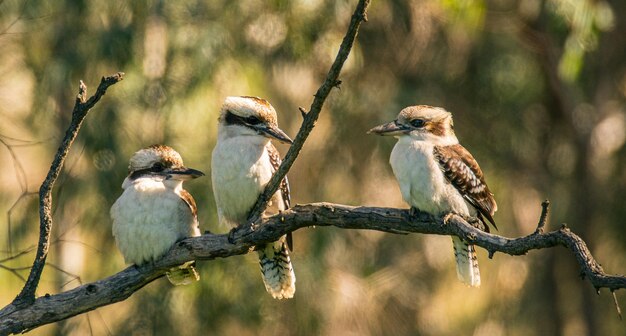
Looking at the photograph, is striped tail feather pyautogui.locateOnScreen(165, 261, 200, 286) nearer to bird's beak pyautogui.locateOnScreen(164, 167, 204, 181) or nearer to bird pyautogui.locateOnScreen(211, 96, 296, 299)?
bird pyautogui.locateOnScreen(211, 96, 296, 299)

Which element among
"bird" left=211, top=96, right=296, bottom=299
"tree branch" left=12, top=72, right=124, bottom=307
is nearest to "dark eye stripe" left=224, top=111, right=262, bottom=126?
"bird" left=211, top=96, right=296, bottom=299

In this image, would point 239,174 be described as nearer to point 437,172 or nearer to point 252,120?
point 252,120

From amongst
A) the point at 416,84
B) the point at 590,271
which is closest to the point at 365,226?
the point at 590,271

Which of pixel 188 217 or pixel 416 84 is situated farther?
pixel 416 84

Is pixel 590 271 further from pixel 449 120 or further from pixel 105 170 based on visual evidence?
pixel 105 170

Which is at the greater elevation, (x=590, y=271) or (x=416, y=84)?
(x=416, y=84)

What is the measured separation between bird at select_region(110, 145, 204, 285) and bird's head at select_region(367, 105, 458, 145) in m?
1.01

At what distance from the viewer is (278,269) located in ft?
17.8

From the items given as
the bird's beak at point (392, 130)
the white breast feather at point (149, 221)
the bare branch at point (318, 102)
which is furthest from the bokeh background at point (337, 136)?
the bare branch at point (318, 102)

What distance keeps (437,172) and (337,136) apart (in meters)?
5.63

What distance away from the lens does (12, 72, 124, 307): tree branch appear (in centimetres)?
415

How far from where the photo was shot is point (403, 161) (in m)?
4.98

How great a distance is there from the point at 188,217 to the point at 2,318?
1.14 meters

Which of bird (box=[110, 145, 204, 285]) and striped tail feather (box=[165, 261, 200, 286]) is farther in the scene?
striped tail feather (box=[165, 261, 200, 286])
